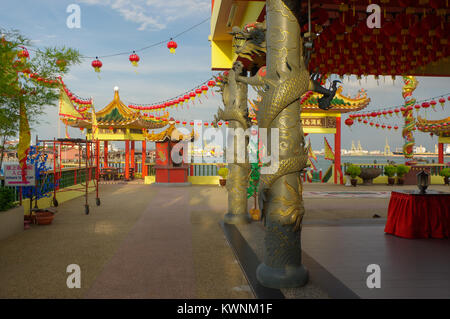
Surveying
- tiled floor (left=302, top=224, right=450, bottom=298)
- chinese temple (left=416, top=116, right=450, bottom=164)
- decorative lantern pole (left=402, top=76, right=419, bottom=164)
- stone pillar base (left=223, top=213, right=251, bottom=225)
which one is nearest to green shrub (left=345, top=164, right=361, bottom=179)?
decorative lantern pole (left=402, top=76, right=419, bottom=164)

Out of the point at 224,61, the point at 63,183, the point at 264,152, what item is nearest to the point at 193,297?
the point at 264,152

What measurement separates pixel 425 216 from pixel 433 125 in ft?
45.1

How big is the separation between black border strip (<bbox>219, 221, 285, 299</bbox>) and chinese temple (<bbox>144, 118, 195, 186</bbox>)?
30.5ft

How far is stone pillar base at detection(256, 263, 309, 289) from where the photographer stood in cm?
→ 321

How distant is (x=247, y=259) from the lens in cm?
416

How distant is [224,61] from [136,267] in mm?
4859

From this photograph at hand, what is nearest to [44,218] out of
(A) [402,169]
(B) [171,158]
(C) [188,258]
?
(C) [188,258]

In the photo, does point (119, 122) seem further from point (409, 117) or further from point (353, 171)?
point (409, 117)

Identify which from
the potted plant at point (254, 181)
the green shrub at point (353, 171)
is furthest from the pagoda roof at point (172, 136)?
the potted plant at point (254, 181)

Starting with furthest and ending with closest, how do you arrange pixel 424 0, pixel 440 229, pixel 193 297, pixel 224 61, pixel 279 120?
pixel 224 61 → pixel 440 229 → pixel 424 0 → pixel 279 120 → pixel 193 297

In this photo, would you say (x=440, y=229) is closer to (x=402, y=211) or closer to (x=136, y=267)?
(x=402, y=211)

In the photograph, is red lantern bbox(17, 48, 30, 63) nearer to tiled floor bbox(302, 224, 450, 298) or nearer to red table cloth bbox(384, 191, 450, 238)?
tiled floor bbox(302, 224, 450, 298)

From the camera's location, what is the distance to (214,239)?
5.32 metres

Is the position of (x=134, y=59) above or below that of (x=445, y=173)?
above
